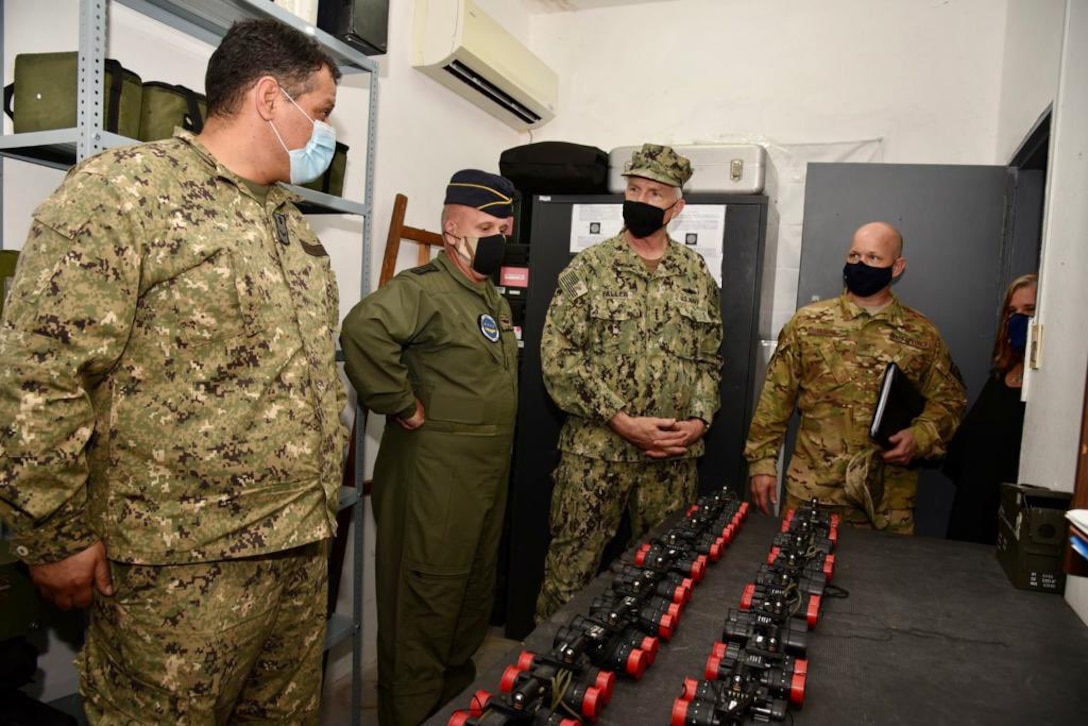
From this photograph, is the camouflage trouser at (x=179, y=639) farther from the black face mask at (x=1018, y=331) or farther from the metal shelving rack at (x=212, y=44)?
the black face mask at (x=1018, y=331)

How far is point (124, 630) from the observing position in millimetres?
1180

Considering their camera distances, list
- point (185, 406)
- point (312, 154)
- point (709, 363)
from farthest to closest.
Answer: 1. point (709, 363)
2. point (312, 154)
3. point (185, 406)

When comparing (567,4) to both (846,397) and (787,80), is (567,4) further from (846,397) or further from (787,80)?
(846,397)

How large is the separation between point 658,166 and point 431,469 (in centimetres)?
125

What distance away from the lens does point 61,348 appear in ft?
3.43

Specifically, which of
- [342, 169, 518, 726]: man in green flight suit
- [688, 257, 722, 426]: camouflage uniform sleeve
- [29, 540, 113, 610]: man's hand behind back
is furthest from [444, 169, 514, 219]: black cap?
[29, 540, 113, 610]: man's hand behind back

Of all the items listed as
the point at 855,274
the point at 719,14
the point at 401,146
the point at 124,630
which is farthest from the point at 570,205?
the point at 124,630

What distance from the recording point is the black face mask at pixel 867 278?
2318mm

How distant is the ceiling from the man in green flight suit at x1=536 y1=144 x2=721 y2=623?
1.69 m

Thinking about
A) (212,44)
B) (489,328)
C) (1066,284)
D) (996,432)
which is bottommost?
(996,432)

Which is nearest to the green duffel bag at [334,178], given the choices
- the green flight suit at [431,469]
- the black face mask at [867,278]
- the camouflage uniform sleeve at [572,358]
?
the green flight suit at [431,469]

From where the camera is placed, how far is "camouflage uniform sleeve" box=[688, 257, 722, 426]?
7.72ft

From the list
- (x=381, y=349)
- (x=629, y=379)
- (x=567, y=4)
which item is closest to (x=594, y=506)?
(x=629, y=379)

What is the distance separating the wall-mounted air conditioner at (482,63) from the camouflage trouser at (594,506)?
5.82ft
